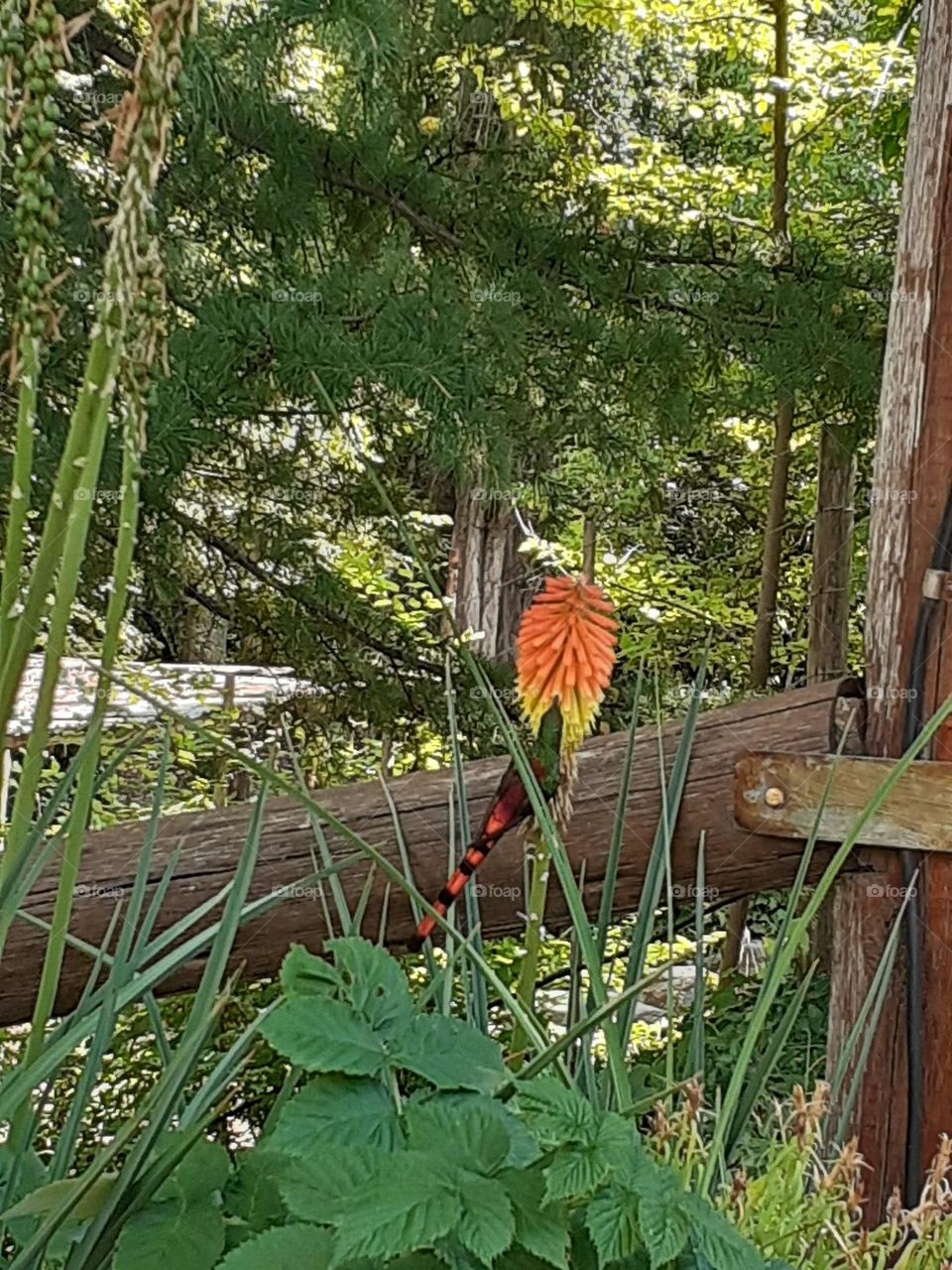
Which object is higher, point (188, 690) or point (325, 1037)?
point (325, 1037)

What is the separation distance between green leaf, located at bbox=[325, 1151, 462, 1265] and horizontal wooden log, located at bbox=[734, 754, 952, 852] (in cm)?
67

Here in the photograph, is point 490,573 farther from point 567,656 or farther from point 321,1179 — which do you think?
point 321,1179

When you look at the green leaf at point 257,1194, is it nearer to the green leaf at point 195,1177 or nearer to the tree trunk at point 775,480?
the green leaf at point 195,1177

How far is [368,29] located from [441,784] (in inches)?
27.6

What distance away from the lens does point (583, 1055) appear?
18.0 inches

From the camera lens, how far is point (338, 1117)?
1.03 ft

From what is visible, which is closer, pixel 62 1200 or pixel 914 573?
pixel 62 1200

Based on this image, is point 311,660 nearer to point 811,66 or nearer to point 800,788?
point 800,788

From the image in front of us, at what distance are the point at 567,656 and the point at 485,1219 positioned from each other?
0.22m

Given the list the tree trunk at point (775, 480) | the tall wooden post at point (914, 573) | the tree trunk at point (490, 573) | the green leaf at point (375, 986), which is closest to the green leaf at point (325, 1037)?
the green leaf at point (375, 986)

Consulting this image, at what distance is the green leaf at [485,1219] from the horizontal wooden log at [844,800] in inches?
26.1

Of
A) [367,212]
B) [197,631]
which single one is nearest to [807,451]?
[197,631]

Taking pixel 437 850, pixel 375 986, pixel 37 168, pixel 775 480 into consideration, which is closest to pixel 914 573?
pixel 437 850

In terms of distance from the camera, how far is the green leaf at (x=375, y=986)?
0.33 meters
